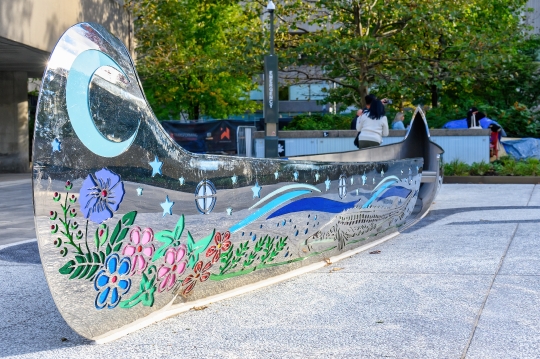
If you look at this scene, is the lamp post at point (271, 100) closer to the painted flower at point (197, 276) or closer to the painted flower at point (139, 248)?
the painted flower at point (197, 276)

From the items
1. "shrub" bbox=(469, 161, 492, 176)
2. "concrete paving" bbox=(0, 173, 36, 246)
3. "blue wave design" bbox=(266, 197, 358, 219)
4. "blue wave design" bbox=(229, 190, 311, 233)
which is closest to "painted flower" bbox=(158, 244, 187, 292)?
"blue wave design" bbox=(229, 190, 311, 233)

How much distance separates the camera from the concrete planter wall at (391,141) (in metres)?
19.2

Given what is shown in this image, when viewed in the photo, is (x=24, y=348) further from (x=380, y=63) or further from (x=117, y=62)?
(x=380, y=63)

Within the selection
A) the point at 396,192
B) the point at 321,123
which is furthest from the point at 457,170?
the point at 396,192

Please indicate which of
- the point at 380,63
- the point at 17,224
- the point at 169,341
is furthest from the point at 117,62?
the point at 380,63

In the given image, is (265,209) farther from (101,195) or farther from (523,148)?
(523,148)

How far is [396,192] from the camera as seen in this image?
8742 mm

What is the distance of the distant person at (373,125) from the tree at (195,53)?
31.8 ft

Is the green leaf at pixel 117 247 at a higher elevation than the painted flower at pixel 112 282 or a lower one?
higher

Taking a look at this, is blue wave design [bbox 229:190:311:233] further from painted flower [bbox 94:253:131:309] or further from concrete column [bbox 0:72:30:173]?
concrete column [bbox 0:72:30:173]

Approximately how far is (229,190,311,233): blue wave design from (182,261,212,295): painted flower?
0.33m

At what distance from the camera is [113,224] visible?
Answer: 4254 mm

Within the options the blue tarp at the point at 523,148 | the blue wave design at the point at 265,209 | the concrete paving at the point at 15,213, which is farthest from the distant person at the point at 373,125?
the blue tarp at the point at 523,148

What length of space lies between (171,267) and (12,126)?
21.0m
